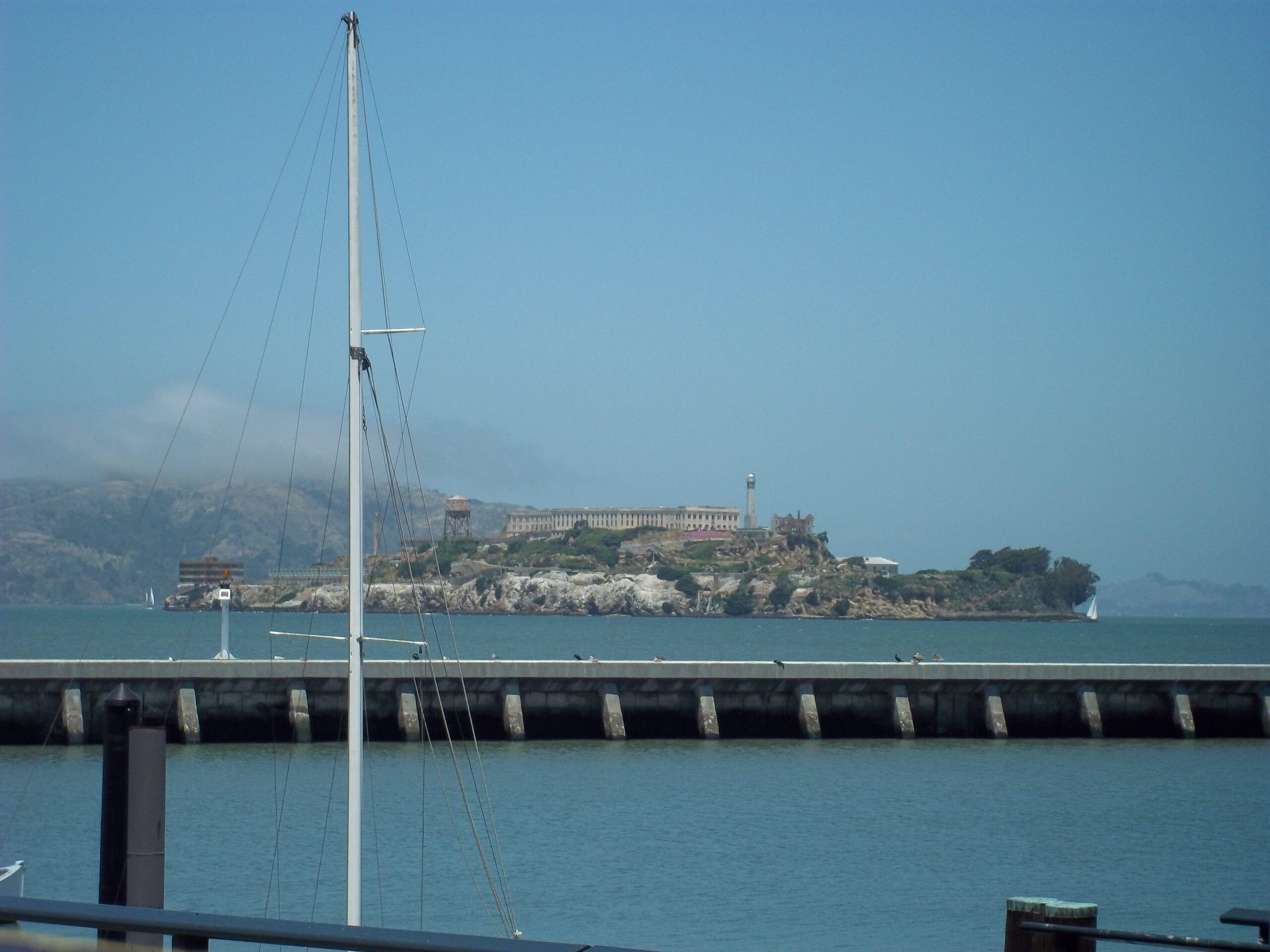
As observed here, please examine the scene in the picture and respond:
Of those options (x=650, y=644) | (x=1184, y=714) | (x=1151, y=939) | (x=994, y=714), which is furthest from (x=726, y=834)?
(x=650, y=644)

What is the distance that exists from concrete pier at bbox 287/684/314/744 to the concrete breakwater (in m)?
0.03

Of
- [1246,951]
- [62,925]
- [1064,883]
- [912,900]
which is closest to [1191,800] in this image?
[1064,883]

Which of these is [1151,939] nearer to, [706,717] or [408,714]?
[408,714]

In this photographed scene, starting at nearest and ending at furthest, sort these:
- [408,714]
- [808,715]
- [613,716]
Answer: [408,714]
[613,716]
[808,715]

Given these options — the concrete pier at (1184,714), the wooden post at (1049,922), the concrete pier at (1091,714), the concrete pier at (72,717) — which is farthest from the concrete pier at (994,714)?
the wooden post at (1049,922)

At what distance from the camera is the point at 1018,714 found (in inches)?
1550

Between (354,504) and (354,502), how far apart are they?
2 centimetres

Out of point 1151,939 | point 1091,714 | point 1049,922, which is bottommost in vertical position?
point 1091,714

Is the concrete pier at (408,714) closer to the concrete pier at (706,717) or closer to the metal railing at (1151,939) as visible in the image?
the concrete pier at (706,717)

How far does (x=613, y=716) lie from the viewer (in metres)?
36.8

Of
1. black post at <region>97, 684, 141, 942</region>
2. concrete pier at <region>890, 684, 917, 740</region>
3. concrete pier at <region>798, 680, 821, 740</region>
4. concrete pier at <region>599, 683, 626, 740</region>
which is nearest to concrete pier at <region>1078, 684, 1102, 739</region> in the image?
concrete pier at <region>890, 684, 917, 740</region>

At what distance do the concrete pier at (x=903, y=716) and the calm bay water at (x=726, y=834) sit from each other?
0.37 m

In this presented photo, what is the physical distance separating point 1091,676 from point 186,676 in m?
22.7

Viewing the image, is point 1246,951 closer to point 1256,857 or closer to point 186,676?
point 1256,857
